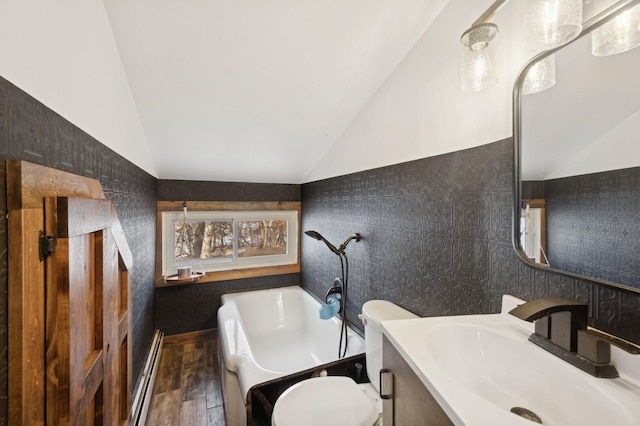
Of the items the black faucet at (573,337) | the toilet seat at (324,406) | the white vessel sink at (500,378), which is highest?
the black faucet at (573,337)

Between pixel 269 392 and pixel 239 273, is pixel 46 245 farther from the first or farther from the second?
pixel 239 273

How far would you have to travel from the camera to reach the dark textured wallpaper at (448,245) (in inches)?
39.4

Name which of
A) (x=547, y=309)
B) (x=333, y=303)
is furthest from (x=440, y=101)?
(x=333, y=303)

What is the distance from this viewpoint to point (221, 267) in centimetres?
332

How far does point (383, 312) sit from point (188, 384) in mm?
1860

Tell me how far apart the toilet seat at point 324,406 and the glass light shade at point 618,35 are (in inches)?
63.0

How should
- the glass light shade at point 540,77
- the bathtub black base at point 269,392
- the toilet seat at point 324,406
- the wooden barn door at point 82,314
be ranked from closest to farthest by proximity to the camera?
the wooden barn door at point 82,314 → the glass light shade at point 540,77 → the toilet seat at point 324,406 → the bathtub black base at point 269,392

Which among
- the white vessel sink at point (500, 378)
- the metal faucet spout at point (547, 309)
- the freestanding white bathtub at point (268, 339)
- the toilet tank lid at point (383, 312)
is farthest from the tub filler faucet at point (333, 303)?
the metal faucet spout at point (547, 309)

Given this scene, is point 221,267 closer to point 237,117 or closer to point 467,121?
point 237,117

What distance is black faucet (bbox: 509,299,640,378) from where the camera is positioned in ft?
2.46

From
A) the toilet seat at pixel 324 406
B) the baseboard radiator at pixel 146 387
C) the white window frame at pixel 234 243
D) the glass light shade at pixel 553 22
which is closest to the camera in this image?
the glass light shade at pixel 553 22

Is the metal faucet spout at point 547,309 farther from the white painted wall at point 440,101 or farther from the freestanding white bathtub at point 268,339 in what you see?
the freestanding white bathtub at point 268,339

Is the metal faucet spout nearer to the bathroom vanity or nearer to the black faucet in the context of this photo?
the black faucet

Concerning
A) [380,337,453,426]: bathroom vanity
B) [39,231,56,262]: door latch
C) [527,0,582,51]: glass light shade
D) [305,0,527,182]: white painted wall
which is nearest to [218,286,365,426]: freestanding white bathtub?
[380,337,453,426]: bathroom vanity
